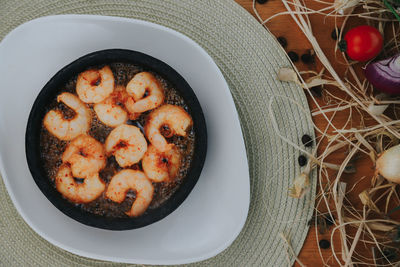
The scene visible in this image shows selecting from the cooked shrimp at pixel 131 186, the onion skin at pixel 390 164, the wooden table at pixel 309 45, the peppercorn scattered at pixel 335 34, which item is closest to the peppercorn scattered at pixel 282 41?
the wooden table at pixel 309 45

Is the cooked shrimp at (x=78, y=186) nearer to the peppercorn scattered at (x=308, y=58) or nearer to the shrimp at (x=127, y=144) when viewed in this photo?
the shrimp at (x=127, y=144)

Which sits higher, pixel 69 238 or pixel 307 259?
pixel 69 238

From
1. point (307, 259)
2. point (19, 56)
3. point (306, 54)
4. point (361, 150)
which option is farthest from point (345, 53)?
point (19, 56)

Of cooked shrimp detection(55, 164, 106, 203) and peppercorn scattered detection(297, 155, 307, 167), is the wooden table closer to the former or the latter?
peppercorn scattered detection(297, 155, 307, 167)

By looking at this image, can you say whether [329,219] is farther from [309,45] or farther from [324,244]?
[309,45]

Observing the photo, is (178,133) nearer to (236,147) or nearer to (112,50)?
(236,147)

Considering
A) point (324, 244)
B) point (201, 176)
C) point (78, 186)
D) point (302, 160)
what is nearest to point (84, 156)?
point (78, 186)
